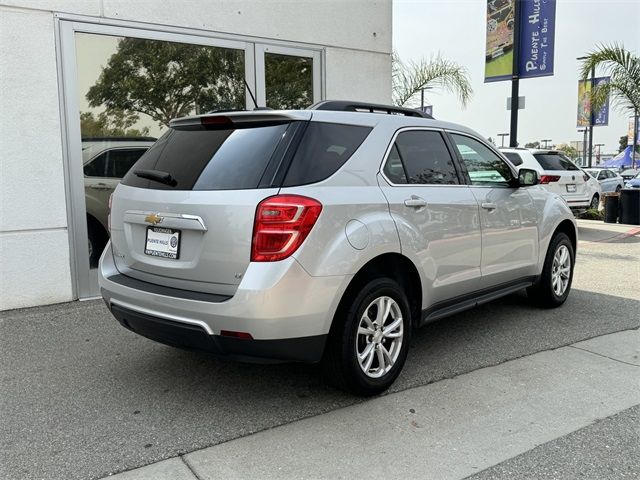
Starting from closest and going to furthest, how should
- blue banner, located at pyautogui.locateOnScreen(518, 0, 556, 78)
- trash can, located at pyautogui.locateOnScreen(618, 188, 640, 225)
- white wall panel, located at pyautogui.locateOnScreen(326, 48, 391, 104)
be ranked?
1. white wall panel, located at pyautogui.locateOnScreen(326, 48, 391, 104)
2. blue banner, located at pyautogui.locateOnScreen(518, 0, 556, 78)
3. trash can, located at pyautogui.locateOnScreen(618, 188, 640, 225)

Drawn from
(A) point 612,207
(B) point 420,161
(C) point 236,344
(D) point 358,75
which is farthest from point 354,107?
(A) point 612,207

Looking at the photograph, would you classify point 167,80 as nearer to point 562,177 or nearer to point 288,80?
point 288,80

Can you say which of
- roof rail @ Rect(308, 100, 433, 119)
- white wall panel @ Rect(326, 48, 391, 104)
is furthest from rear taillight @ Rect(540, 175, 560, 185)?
roof rail @ Rect(308, 100, 433, 119)

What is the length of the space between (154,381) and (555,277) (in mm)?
3983

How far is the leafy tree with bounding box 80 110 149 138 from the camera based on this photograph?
6.07 metres

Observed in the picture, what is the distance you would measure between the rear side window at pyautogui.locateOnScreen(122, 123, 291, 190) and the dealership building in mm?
2323

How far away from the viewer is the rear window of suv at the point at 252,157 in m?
3.16

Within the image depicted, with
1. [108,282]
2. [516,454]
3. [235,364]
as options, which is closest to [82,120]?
[108,282]

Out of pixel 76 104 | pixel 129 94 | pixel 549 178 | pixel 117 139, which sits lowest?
pixel 549 178

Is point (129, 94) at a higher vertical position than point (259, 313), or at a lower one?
higher

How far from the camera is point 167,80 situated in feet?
22.0

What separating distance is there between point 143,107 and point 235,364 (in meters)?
3.72

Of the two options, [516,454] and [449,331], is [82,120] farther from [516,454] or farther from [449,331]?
[516,454]

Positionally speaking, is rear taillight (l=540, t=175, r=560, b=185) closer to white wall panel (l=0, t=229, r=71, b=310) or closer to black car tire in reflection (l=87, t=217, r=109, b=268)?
black car tire in reflection (l=87, t=217, r=109, b=268)
